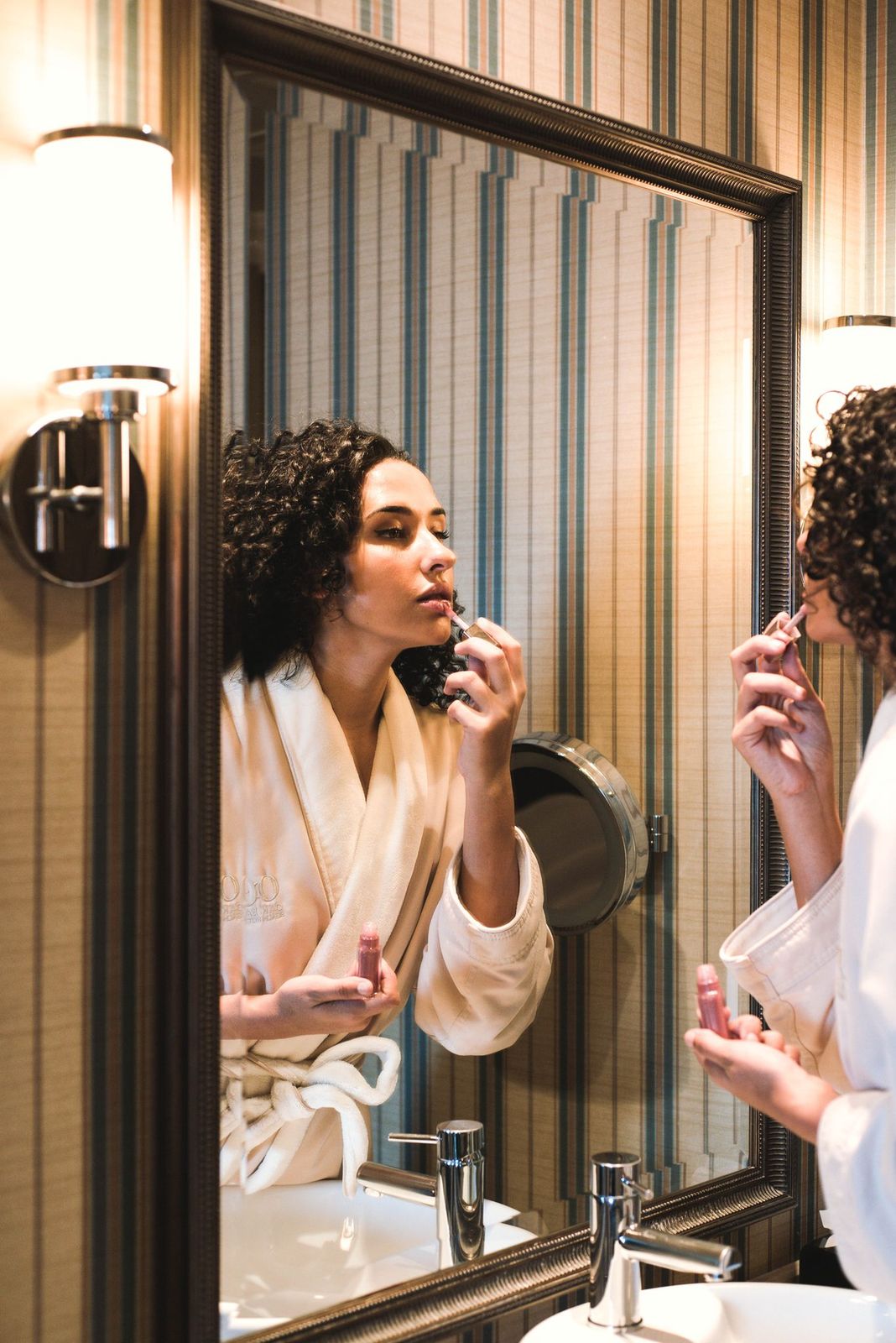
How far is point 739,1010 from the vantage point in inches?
61.0

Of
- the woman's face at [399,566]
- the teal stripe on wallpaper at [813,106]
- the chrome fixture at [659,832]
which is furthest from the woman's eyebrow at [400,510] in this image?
the teal stripe on wallpaper at [813,106]

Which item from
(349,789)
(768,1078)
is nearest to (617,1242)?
(768,1078)

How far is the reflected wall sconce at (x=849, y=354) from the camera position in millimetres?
1609

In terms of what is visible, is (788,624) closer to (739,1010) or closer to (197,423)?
(739,1010)

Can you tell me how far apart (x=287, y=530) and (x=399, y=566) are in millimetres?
118

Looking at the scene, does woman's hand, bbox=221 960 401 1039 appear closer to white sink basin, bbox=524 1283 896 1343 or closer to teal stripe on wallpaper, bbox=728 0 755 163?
white sink basin, bbox=524 1283 896 1343

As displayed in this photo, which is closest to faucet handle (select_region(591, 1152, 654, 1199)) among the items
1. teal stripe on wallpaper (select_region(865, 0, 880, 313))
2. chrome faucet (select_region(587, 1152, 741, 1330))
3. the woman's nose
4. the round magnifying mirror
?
chrome faucet (select_region(587, 1152, 741, 1330))

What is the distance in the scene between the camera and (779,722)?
1382mm

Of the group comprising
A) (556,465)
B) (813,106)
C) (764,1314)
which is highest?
(813,106)

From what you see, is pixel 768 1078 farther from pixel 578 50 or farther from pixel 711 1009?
pixel 578 50

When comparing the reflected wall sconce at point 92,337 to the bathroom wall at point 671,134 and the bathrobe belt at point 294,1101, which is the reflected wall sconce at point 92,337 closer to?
the bathroom wall at point 671,134

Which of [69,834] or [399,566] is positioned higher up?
[399,566]

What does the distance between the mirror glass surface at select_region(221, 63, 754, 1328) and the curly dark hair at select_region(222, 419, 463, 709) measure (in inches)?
1.2

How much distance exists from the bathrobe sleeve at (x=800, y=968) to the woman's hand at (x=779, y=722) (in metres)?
0.11
